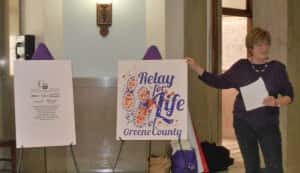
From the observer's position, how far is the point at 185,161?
444 centimetres

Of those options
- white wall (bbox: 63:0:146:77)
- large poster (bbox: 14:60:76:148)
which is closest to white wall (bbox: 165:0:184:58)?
white wall (bbox: 63:0:146:77)

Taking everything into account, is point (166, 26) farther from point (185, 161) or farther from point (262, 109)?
point (262, 109)

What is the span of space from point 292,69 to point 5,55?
3.08 m

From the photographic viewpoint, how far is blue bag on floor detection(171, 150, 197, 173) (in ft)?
14.5

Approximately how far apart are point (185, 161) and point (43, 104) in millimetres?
1481

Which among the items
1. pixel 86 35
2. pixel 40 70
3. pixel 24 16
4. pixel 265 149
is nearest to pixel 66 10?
pixel 86 35

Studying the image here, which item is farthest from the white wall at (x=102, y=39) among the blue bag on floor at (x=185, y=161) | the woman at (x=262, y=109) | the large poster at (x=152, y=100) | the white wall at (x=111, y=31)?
the woman at (x=262, y=109)

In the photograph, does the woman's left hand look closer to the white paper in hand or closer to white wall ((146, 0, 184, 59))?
the white paper in hand

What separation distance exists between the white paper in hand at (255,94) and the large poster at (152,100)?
62 centimetres

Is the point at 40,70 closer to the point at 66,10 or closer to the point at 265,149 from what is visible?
the point at 66,10

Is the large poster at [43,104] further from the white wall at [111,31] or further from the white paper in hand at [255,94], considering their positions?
the white paper in hand at [255,94]

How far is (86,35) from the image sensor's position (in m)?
4.85

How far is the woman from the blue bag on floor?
1.23 meters

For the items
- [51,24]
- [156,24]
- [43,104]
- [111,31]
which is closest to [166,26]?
[156,24]
